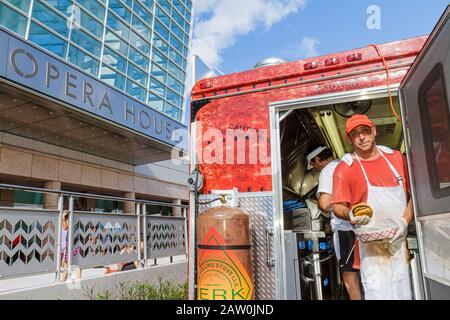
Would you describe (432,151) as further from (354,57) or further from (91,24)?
(91,24)

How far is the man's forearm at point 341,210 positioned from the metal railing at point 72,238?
13.4 ft

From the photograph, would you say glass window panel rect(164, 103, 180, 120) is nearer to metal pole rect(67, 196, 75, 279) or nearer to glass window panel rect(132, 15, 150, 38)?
glass window panel rect(132, 15, 150, 38)

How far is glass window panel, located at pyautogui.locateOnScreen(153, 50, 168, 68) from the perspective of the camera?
20.4m

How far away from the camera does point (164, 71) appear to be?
21.1 meters

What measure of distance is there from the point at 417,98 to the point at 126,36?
17926 millimetres

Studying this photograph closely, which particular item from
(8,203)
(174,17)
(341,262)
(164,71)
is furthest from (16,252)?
(174,17)

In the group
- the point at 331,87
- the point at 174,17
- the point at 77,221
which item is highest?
the point at 174,17

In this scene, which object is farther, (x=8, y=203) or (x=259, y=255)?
(x=8, y=203)

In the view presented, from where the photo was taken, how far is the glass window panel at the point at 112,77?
52.4ft

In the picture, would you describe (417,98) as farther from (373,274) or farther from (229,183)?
(229,183)

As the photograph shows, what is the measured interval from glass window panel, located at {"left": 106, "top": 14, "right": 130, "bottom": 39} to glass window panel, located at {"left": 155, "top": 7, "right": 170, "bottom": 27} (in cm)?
372

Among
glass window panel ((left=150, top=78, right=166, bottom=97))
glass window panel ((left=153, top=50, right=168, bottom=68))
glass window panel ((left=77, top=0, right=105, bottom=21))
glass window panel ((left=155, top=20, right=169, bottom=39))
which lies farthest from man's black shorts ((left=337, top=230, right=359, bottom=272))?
glass window panel ((left=155, top=20, right=169, bottom=39))

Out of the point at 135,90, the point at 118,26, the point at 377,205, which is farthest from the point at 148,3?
the point at 377,205

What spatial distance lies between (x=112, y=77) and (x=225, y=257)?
15.4 meters
